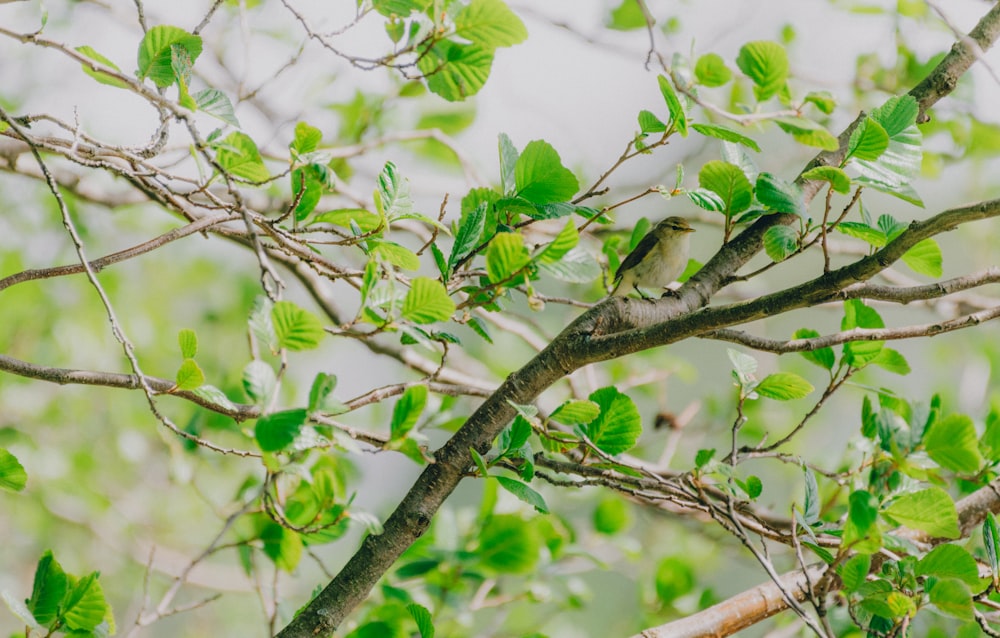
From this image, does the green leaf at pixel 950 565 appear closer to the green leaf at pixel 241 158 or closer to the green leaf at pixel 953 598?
the green leaf at pixel 953 598

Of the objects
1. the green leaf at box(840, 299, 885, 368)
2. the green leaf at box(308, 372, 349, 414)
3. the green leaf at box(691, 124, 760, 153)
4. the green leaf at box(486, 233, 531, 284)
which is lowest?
the green leaf at box(308, 372, 349, 414)

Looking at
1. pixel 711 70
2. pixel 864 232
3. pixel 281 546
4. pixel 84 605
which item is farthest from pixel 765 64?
pixel 84 605

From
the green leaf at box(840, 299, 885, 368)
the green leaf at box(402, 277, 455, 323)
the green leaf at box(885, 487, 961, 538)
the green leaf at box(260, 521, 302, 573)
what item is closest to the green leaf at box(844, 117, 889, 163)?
the green leaf at box(840, 299, 885, 368)

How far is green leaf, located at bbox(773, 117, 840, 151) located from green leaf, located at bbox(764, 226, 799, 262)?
116 mm

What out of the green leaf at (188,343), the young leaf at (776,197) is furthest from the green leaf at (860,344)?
the green leaf at (188,343)

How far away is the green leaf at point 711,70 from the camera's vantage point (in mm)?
1270

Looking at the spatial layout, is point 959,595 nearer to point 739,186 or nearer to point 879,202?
point 739,186

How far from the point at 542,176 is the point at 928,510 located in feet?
1.89

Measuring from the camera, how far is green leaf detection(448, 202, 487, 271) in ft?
3.17

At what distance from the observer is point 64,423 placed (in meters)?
2.54

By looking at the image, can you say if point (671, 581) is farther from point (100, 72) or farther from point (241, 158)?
point (100, 72)

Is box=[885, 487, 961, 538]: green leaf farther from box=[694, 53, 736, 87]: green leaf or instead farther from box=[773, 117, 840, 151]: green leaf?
box=[694, 53, 736, 87]: green leaf

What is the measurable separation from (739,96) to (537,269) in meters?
1.56

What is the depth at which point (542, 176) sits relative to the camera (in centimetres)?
104
